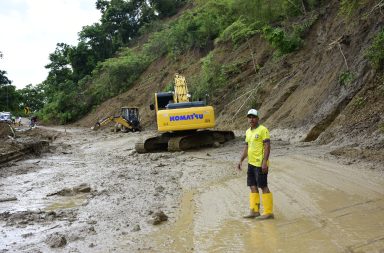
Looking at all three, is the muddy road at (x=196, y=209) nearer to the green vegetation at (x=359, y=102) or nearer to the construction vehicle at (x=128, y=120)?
the green vegetation at (x=359, y=102)

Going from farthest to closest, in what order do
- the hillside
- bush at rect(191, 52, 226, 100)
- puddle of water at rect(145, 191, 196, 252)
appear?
bush at rect(191, 52, 226, 100) → the hillside → puddle of water at rect(145, 191, 196, 252)

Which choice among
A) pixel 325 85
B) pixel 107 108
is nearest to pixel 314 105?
pixel 325 85

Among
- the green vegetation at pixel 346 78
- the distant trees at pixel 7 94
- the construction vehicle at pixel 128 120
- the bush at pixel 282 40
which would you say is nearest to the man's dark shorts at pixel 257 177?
the green vegetation at pixel 346 78

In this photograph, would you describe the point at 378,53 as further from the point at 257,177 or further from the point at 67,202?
the point at 67,202

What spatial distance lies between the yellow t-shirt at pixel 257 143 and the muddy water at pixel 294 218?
3.11 ft

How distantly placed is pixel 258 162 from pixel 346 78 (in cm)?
1063

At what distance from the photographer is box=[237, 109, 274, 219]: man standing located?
7.42 meters

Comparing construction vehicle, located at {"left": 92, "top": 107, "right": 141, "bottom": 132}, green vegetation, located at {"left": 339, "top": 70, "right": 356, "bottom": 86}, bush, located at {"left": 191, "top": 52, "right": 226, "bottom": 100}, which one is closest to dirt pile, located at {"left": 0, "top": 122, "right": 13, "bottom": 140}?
construction vehicle, located at {"left": 92, "top": 107, "right": 141, "bottom": 132}

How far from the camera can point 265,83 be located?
1006 inches

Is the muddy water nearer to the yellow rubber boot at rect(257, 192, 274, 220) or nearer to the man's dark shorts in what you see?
the yellow rubber boot at rect(257, 192, 274, 220)

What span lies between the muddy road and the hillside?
1.41 m

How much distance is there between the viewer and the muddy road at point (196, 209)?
639cm

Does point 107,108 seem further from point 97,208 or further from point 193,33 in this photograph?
point 97,208

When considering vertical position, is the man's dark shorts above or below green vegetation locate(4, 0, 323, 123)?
below
